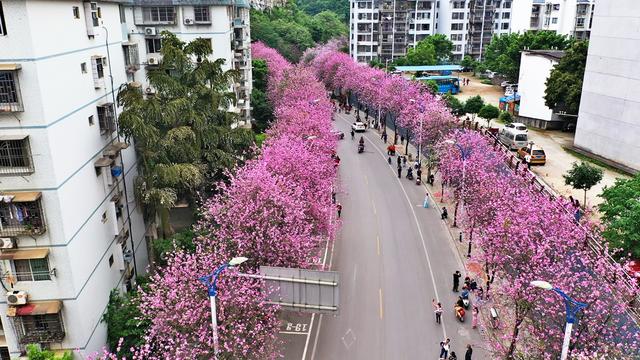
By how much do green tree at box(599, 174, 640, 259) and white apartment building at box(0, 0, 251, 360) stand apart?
82.1ft

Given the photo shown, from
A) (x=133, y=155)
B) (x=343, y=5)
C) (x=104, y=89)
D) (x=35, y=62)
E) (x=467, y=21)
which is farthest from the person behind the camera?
(x=343, y=5)

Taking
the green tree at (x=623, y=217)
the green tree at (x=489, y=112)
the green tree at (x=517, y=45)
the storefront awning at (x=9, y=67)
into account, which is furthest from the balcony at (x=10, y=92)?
the green tree at (x=517, y=45)

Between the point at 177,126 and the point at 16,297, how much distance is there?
11830 millimetres

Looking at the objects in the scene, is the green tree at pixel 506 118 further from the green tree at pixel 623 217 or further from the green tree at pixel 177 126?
the green tree at pixel 177 126

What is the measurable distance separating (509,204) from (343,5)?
152m

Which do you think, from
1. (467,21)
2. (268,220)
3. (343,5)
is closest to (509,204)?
(268,220)

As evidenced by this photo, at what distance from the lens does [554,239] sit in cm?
2136

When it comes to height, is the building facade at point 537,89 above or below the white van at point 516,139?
above

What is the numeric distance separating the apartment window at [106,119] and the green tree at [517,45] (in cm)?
7415

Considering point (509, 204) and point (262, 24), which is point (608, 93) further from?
point (262, 24)

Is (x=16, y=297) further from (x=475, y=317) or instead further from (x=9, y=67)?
(x=475, y=317)

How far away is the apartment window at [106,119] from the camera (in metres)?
24.2

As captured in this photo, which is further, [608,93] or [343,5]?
[343,5]

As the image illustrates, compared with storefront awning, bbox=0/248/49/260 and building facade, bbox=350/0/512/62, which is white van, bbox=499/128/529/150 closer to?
storefront awning, bbox=0/248/49/260
